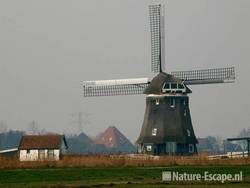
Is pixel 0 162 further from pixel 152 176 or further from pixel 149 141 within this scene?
pixel 149 141

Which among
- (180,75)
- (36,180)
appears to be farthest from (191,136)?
(36,180)

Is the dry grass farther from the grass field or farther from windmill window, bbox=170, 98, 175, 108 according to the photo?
windmill window, bbox=170, 98, 175, 108

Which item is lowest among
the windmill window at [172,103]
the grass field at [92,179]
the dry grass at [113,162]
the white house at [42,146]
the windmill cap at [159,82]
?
the grass field at [92,179]

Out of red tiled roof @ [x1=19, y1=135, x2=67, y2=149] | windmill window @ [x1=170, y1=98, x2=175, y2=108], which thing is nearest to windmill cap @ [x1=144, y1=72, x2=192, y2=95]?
windmill window @ [x1=170, y1=98, x2=175, y2=108]

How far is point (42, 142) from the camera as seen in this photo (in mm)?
83000

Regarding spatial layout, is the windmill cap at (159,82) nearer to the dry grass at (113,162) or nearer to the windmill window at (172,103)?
the windmill window at (172,103)

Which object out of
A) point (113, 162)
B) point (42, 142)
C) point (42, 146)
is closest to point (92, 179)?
point (113, 162)

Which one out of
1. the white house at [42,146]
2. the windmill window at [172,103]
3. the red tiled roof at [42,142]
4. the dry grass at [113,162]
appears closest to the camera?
the dry grass at [113,162]

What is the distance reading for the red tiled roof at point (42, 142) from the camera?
8244 centimetres

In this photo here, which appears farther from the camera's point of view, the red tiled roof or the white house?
the red tiled roof

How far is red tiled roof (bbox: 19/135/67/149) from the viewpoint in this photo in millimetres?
82438

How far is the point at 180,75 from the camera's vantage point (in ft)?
277

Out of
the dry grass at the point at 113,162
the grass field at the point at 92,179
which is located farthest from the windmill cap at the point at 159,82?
the grass field at the point at 92,179

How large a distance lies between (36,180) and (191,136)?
39713 millimetres
